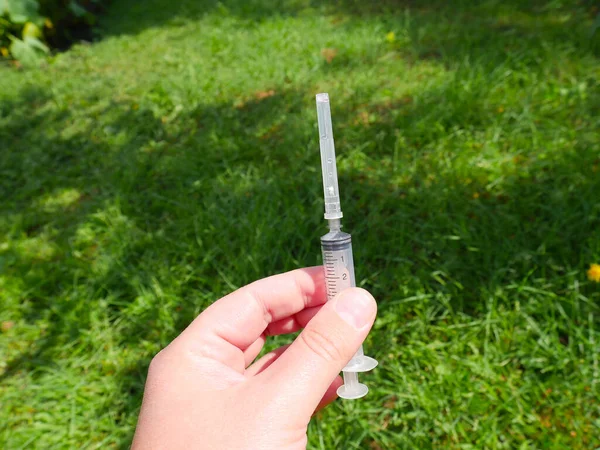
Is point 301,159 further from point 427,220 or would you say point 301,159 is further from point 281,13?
point 281,13

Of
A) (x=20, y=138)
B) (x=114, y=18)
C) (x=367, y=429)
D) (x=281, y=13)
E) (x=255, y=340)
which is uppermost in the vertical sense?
(x=114, y=18)

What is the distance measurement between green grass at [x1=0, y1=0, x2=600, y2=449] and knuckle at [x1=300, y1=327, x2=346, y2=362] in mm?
806

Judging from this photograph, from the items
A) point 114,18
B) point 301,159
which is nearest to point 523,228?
point 301,159

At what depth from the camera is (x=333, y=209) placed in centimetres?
129

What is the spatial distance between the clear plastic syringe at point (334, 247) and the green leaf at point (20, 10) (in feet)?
21.4

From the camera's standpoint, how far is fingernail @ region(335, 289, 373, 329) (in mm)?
1117

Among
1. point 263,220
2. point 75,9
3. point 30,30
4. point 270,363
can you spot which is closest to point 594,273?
point 270,363

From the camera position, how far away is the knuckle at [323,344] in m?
1.06

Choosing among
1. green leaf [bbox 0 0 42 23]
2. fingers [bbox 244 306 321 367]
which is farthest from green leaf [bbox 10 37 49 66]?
fingers [bbox 244 306 321 367]

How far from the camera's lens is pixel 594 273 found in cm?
192

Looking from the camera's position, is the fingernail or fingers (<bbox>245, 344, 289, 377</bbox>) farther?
fingers (<bbox>245, 344, 289, 377</bbox>)

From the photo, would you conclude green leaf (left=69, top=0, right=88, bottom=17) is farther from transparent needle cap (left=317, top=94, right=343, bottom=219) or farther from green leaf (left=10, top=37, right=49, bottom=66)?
transparent needle cap (left=317, top=94, right=343, bottom=219)

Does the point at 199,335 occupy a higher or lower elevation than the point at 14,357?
higher

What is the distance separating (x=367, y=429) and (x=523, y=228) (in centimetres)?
117
